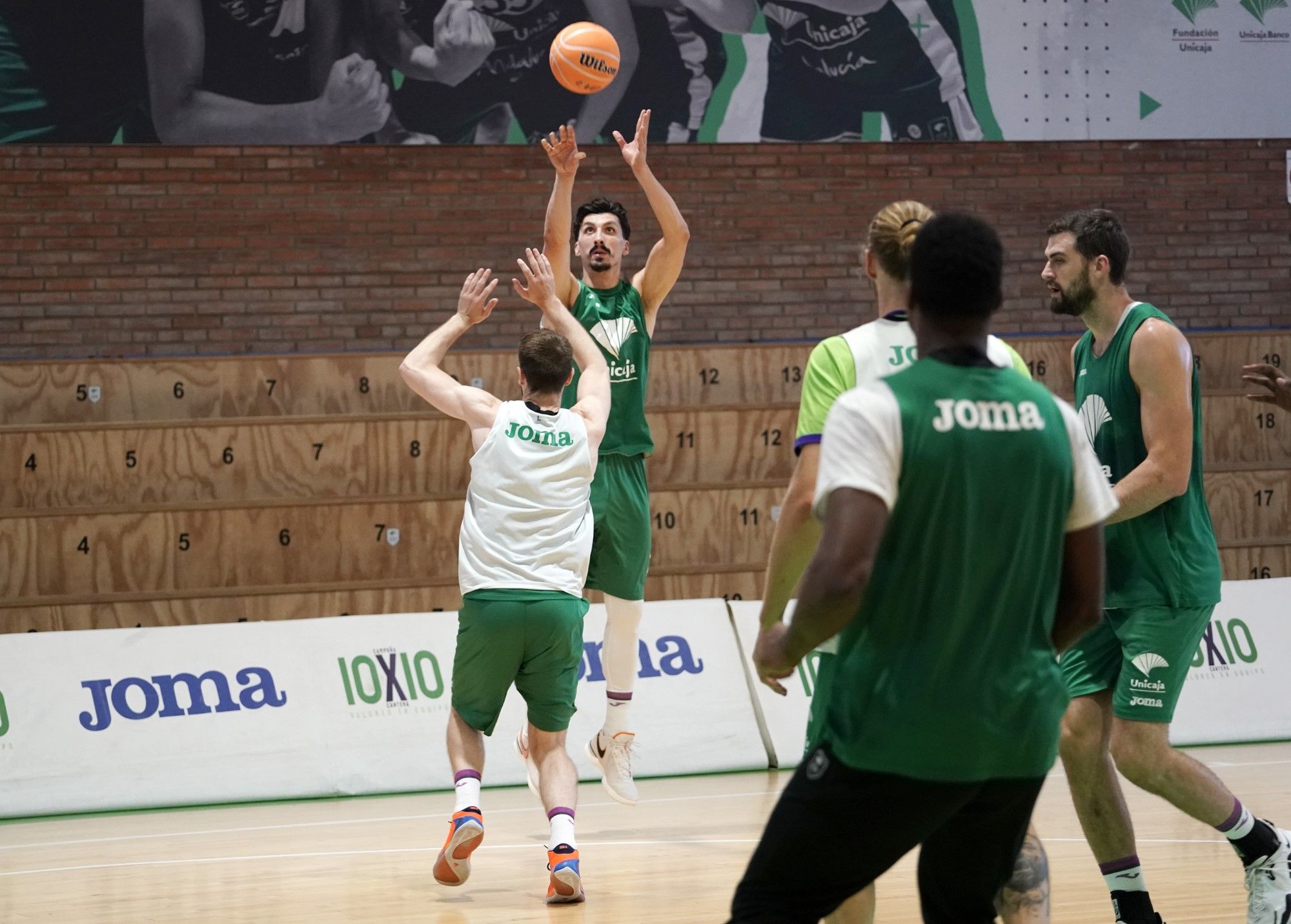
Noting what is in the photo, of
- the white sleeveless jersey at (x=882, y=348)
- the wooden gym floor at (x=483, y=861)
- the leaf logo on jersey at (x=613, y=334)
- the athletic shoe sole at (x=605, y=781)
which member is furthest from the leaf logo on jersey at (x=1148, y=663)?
the leaf logo on jersey at (x=613, y=334)

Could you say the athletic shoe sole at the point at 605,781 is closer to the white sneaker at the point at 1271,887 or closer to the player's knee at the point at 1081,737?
the player's knee at the point at 1081,737

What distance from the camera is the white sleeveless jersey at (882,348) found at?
3.53 m

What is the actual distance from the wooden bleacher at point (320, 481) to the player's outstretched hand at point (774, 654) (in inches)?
284

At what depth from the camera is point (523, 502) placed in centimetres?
532

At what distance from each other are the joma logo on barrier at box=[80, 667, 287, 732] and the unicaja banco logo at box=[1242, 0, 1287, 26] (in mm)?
9570

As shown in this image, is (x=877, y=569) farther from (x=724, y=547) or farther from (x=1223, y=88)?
(x=1223, y=88)

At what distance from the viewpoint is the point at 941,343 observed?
2.58m

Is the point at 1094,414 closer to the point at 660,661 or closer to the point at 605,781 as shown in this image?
the point at 605,781

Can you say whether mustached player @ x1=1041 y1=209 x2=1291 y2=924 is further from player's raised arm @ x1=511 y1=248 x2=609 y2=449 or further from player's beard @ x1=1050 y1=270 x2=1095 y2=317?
player's raised arm @ x1=511 y1=248 x2=609 y2=449

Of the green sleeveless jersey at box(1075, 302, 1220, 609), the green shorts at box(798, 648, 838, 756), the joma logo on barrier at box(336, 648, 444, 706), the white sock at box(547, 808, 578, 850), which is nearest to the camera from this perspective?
the green shorts at box(798, 648, 838, 756)

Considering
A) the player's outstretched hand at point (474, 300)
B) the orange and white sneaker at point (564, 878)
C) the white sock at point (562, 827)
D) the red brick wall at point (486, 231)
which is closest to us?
the orange and white sneaker at point (564, 878)

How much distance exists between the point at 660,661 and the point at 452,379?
340 cm

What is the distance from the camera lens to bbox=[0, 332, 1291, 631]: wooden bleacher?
967 cm

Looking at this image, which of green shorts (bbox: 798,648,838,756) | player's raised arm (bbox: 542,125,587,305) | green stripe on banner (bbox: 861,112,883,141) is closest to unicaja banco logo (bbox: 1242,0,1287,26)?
green stripe on banner (bbox: 861,112,883,141)
